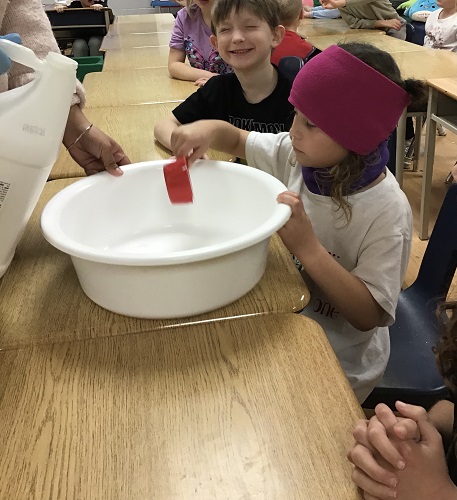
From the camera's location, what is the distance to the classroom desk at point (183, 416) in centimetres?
50

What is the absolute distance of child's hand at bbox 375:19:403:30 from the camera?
12.4 feet

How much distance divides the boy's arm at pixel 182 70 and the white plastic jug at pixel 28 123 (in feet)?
4.90

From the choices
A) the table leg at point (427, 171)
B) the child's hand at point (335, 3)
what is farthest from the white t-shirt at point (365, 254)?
the child's hand at point (335, 3)

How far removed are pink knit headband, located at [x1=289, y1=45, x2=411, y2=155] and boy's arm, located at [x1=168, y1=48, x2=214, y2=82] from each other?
132 centimetres

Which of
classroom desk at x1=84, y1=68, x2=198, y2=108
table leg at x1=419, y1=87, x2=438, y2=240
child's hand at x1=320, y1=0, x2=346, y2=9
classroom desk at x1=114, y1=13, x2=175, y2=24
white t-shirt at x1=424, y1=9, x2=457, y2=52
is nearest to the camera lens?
classroom desk at x1=84, y1=68, x2=198, y2=108

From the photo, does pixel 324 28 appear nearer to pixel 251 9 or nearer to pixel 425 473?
pixel 251 9

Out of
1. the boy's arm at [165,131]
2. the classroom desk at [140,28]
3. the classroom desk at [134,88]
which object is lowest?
the classroom desk at [140,28]

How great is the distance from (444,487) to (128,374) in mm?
360

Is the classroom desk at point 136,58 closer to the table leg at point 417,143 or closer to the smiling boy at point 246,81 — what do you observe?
the smiling boy at point 246,81

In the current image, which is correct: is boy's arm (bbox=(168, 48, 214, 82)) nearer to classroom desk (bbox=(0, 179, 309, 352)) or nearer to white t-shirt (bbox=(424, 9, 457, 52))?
classroom desk (bbox=(0, 179, 309, 352))

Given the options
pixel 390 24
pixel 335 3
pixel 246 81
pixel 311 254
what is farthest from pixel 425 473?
pixel 335 3

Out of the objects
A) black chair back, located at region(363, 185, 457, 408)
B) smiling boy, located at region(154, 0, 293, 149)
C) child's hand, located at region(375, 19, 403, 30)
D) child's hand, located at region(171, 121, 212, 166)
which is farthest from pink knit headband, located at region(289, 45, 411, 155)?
child's hand, located at region(375, 19, 403, 30)

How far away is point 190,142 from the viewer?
1.00 m

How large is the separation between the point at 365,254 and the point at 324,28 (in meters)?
3.59
